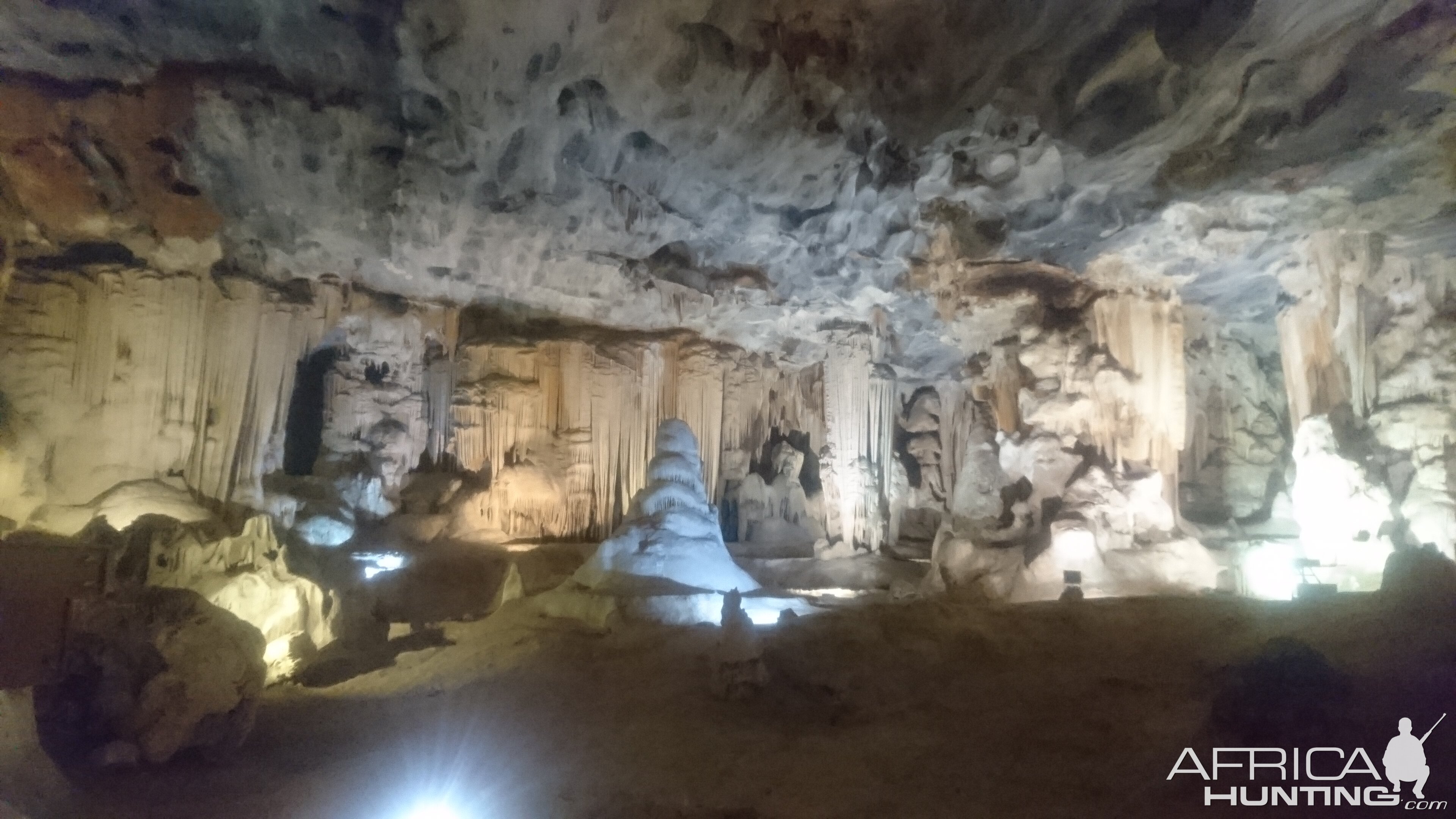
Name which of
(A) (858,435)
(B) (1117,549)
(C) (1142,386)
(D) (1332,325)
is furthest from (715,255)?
(D) (1332,325)

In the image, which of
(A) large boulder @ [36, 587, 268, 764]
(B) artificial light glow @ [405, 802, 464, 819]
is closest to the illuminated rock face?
(A) large boulder @ [36, 587, 268, 764]

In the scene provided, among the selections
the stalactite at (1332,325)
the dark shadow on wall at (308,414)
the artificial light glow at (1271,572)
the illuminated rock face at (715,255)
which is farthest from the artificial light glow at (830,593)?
the dark shadow on wall at (308,414)

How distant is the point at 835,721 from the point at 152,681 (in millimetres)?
5134

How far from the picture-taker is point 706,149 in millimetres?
10664

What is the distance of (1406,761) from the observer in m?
4.50

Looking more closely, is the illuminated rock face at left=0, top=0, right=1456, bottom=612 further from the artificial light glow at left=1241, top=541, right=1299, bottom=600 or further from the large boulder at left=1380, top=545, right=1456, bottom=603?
the large boulder at left=1380, top=545, right=1456, bottom=603

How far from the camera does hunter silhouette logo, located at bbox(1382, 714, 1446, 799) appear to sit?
4.36 m

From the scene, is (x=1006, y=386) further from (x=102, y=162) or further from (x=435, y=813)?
(x=102, y=162)

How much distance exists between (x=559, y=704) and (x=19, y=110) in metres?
11.0

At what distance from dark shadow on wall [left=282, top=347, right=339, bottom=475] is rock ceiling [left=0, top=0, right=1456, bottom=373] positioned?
7.61ft

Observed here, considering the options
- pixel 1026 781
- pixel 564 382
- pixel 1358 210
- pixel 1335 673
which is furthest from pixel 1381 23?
pixel 564 382

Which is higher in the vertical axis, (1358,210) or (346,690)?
(1358,210)

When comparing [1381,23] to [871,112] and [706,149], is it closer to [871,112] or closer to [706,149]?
[871,112]

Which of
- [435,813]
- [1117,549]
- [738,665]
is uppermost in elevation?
A: [1117,549]
